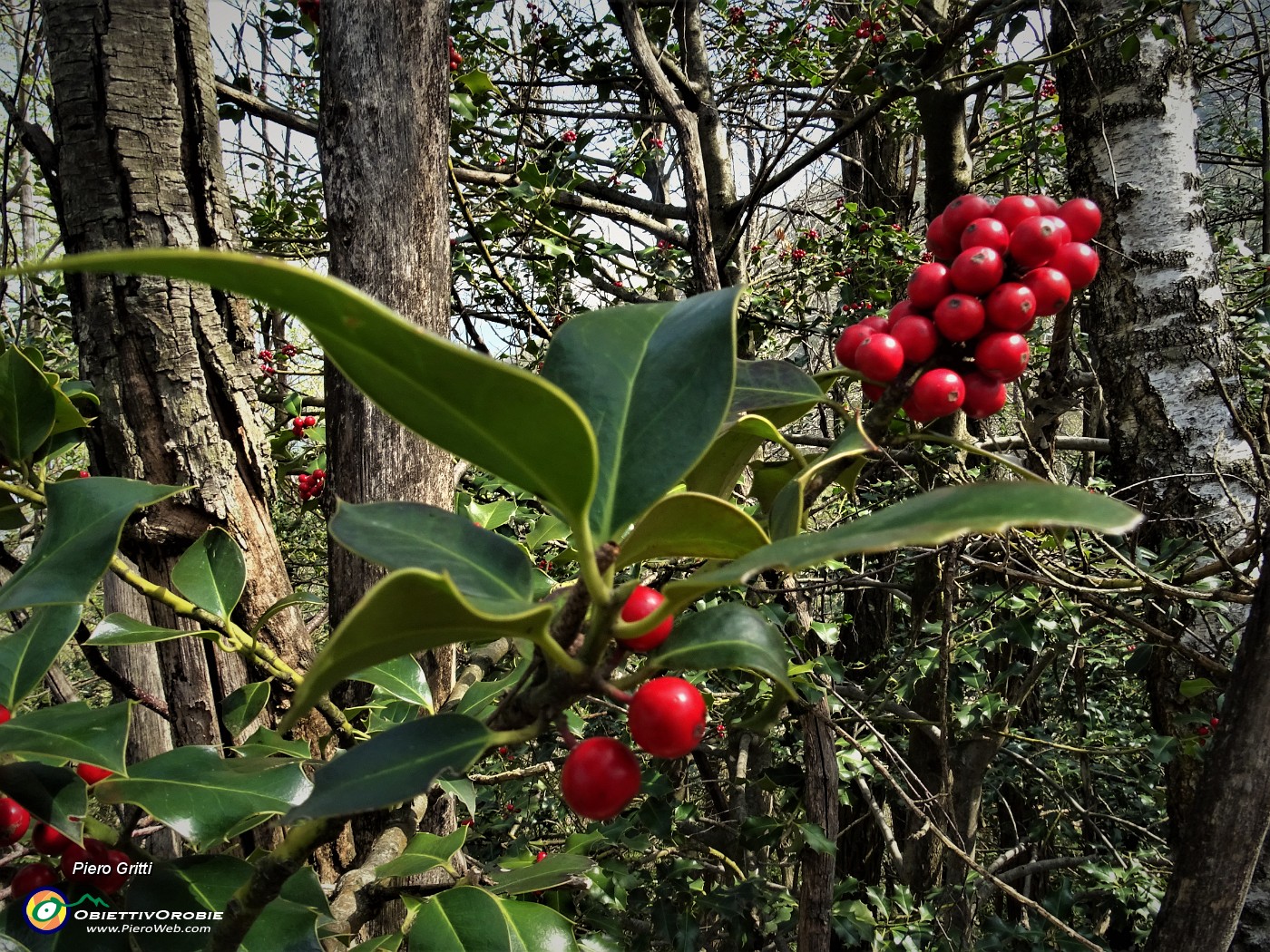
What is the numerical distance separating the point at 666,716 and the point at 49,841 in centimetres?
60

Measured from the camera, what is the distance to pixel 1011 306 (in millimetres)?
552

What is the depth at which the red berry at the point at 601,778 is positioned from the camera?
397mm

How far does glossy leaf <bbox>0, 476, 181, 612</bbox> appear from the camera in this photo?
594mm

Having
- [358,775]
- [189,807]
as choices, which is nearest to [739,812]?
[189,807]

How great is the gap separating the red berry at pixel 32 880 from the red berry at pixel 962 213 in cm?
89

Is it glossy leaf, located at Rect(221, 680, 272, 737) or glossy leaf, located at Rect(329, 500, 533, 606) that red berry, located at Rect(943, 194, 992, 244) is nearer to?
glossy leaf, located at Rect(329, 500, 533, 606)

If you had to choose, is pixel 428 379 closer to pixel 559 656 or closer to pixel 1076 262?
pixel 559 656

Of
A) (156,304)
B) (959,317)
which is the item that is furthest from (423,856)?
(156,304)

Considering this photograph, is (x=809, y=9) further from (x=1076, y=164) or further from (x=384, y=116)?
(x=384, y=116)

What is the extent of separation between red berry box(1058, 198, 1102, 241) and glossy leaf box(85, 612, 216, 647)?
0.87 meters

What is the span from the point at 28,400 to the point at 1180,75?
2048 mm

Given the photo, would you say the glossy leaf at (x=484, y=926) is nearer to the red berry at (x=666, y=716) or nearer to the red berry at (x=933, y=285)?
the red berry at (x=666, y=716)

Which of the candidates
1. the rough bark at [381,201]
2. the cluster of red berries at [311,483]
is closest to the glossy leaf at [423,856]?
the rough bark at [381,201]

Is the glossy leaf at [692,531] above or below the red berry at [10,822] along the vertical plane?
above
